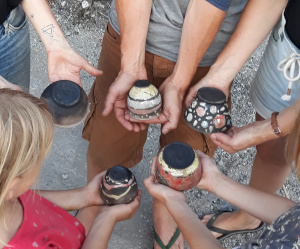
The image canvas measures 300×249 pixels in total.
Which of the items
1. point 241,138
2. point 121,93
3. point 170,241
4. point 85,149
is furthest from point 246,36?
point 85,149

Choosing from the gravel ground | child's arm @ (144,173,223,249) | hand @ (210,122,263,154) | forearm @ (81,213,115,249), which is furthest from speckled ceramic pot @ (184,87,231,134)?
the gravel ground

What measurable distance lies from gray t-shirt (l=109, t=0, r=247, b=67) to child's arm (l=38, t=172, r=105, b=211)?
70cm

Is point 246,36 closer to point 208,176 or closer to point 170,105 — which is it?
point 170,105

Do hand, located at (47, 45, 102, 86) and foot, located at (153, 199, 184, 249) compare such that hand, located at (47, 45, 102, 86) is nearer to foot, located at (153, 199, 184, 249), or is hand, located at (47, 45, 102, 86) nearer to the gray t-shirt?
the gray t-shirt

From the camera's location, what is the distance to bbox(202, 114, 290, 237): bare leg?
96.2 inches

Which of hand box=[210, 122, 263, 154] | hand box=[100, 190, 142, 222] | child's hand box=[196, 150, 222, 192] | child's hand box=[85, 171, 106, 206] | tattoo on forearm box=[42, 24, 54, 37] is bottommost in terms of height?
child's hand box=[85, 171, 106, 206]

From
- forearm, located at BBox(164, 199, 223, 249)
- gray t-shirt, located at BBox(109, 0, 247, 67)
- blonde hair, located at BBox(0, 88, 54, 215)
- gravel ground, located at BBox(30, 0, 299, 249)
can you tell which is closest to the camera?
blonde hair, located at BBox(0, 88, 54, 215)

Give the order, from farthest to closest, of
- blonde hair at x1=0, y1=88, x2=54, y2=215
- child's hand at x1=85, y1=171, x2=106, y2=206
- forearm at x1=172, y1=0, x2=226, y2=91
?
child's hand at x1=85, y1=171, x2=106, y2=206 → forearm at x1=172, y1=0, x2=226, y2=91 → blonde hair at x1=0, y1=88, x2=54, y2=215

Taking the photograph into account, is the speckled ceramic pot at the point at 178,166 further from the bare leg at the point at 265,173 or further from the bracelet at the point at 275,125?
the bare leg at the point at 265,173

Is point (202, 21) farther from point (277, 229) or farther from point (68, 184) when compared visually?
point (68, 184)

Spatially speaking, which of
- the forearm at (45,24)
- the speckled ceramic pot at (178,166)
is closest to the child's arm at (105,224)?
the speckled ceramic pot at (178,166)

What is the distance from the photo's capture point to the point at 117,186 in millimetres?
2137

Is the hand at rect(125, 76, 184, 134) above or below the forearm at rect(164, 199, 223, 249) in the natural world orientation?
above

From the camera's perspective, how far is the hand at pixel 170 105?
2.33m
